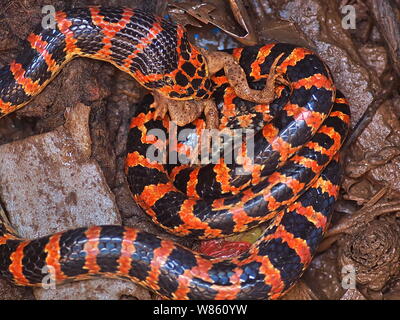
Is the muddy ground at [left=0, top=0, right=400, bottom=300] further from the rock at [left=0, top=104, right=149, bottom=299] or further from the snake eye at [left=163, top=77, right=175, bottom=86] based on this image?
the snake eye at [left=163, top=77, right=175, bottom=86]

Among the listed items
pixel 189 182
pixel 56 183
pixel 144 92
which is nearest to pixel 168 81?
pixel 144 92

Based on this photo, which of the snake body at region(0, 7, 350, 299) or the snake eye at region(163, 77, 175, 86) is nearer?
the snake body at region(0, 7, 350, 299)

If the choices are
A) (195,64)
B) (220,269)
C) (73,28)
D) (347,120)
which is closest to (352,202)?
(347,120)

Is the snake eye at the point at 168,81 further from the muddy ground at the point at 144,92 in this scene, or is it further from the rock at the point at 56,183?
the rock at the point at 56,183

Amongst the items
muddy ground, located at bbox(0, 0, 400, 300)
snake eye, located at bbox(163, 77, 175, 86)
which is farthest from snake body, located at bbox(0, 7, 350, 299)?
muddy ground, located at bbox(0, 0, 400, 300)

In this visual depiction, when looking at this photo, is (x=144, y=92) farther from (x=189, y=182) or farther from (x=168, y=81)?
(x=189, y=182)

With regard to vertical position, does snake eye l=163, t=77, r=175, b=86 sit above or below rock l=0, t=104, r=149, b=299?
above

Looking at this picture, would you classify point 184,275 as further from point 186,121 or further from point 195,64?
point 195,64
